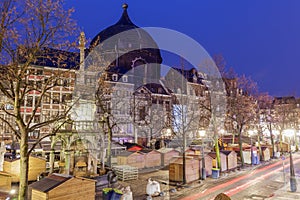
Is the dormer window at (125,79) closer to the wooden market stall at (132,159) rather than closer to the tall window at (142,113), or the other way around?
the tall window at (142,113)

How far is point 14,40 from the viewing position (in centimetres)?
881

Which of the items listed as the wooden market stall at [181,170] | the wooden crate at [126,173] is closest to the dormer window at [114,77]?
the wooden crate at [126,173]

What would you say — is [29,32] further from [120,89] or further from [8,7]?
[120,89]

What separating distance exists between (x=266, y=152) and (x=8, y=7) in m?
28.8

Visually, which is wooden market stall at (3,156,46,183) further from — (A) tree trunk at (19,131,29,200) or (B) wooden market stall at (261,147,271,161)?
(B) wooden market stall at (261,147,271,161)

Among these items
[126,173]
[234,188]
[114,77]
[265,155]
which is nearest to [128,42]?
[114,77]

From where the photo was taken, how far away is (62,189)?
9.86 metres

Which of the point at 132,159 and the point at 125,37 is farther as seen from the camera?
the point at 125,37

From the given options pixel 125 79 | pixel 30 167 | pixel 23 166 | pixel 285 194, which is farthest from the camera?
pixel 125 79

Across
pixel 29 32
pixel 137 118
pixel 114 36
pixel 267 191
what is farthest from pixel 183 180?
pixel 114 36

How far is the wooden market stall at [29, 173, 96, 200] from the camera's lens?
9.62 m

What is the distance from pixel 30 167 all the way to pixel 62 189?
31.0ft

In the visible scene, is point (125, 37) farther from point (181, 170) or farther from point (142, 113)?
point (181, 170)

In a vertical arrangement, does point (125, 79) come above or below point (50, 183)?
above
